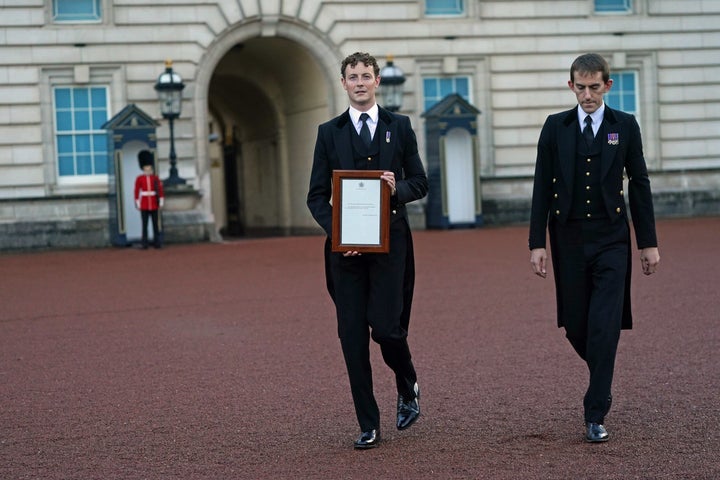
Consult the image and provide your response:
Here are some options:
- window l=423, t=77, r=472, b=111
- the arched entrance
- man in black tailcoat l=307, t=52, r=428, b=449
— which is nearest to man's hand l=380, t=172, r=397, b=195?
man in black tailcoat l=307, t=52, r=428, b=449

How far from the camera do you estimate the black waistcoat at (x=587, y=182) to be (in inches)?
244

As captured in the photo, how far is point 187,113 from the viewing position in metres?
23.5

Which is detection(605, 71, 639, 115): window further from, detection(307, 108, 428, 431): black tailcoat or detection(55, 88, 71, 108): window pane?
detection(307, 108, 428, 431): black tailcoat

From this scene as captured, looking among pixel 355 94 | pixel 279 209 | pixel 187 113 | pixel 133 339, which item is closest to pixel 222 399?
pixel 355 94

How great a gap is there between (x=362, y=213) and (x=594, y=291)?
116 cm

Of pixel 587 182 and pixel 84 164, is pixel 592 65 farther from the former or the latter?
pixel 84 164

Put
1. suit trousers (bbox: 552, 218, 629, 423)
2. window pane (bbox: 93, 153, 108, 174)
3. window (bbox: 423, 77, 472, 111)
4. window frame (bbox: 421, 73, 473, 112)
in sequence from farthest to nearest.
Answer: window (bbox: 423, 77, 472, 111) < window frame (bbox: 421, 73, 473, 112) < window pane (bbox: 93, 153, 108, 174) < suit trousers (bbox: 552, 218, 629, 423)

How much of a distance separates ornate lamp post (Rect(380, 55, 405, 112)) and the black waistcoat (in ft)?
55.4

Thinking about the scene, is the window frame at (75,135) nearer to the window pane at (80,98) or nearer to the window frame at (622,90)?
the window pane at (80,98)

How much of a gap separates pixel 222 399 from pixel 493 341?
8.63 ft

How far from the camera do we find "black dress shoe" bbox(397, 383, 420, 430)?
6281 millimetres

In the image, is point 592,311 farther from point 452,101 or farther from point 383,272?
point 452,101

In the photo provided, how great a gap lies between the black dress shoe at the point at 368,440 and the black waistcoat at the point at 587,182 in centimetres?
139

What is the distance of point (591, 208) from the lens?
20.3 feet
